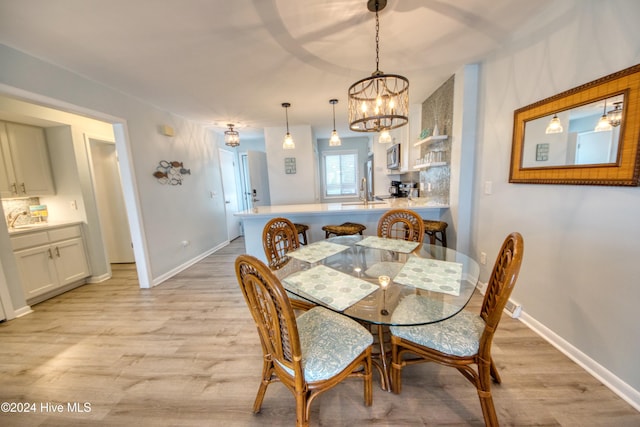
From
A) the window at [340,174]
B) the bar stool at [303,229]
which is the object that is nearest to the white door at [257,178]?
the window at [340,174]

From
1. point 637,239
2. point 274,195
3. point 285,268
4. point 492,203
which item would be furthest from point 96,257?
point 637,239

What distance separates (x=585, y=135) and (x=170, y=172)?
4.43 m

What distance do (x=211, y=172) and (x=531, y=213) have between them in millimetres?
4818

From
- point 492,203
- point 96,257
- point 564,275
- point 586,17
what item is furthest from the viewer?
point 96,257

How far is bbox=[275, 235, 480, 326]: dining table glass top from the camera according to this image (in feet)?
3.68

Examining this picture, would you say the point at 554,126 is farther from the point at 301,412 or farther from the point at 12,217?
the point at 12,217

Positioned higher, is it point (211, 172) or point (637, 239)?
point (211, 172)

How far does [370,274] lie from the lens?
1.46m

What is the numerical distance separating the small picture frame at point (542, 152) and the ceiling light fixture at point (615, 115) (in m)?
0.39

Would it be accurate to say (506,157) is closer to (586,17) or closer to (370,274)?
(586,17)

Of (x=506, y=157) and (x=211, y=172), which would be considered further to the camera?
(x=211, y=172)

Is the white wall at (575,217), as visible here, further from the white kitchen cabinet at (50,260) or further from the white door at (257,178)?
the white kitchen cabinet at (50,260)

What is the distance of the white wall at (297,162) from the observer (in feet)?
14.7

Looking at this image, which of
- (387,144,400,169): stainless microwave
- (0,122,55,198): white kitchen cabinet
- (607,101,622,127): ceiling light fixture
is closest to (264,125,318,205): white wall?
(387,144,400,169): stainless microwave
